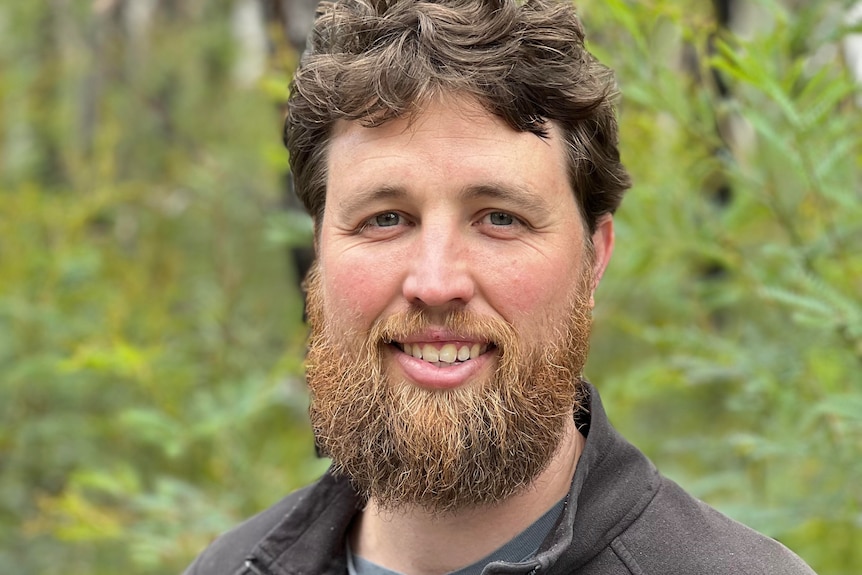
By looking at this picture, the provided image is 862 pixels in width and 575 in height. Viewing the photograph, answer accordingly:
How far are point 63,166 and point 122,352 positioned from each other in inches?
206

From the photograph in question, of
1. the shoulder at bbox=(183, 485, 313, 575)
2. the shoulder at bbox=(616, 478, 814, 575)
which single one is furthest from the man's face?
the shoulder at bbox=(183, 485, 313, 575)

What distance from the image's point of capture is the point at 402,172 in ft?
6.72

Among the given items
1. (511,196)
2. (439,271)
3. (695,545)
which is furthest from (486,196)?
(695,545)

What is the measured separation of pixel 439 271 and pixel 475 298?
0.10 metres

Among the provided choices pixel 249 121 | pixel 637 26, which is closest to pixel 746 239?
pixel 637 26

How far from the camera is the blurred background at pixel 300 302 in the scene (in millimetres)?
2961

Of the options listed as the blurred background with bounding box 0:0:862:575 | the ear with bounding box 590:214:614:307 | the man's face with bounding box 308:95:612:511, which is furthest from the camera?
the blurred background with bounding box 0:0:862:575

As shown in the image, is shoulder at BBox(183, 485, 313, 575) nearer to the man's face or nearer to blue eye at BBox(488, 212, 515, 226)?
the man's face

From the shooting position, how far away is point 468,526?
2.16 metres

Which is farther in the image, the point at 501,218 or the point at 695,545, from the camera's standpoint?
the point at 501,218

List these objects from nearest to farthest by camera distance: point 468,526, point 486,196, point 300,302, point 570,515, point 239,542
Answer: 1. point 570,515
2. point 486,196
3. point 468,526
4. point 239,542
5. point 300,302

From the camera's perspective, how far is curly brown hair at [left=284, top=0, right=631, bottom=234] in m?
2.05

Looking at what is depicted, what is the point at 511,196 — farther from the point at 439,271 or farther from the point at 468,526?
the point at 468,526

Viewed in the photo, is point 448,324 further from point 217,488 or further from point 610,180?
point 217,488
